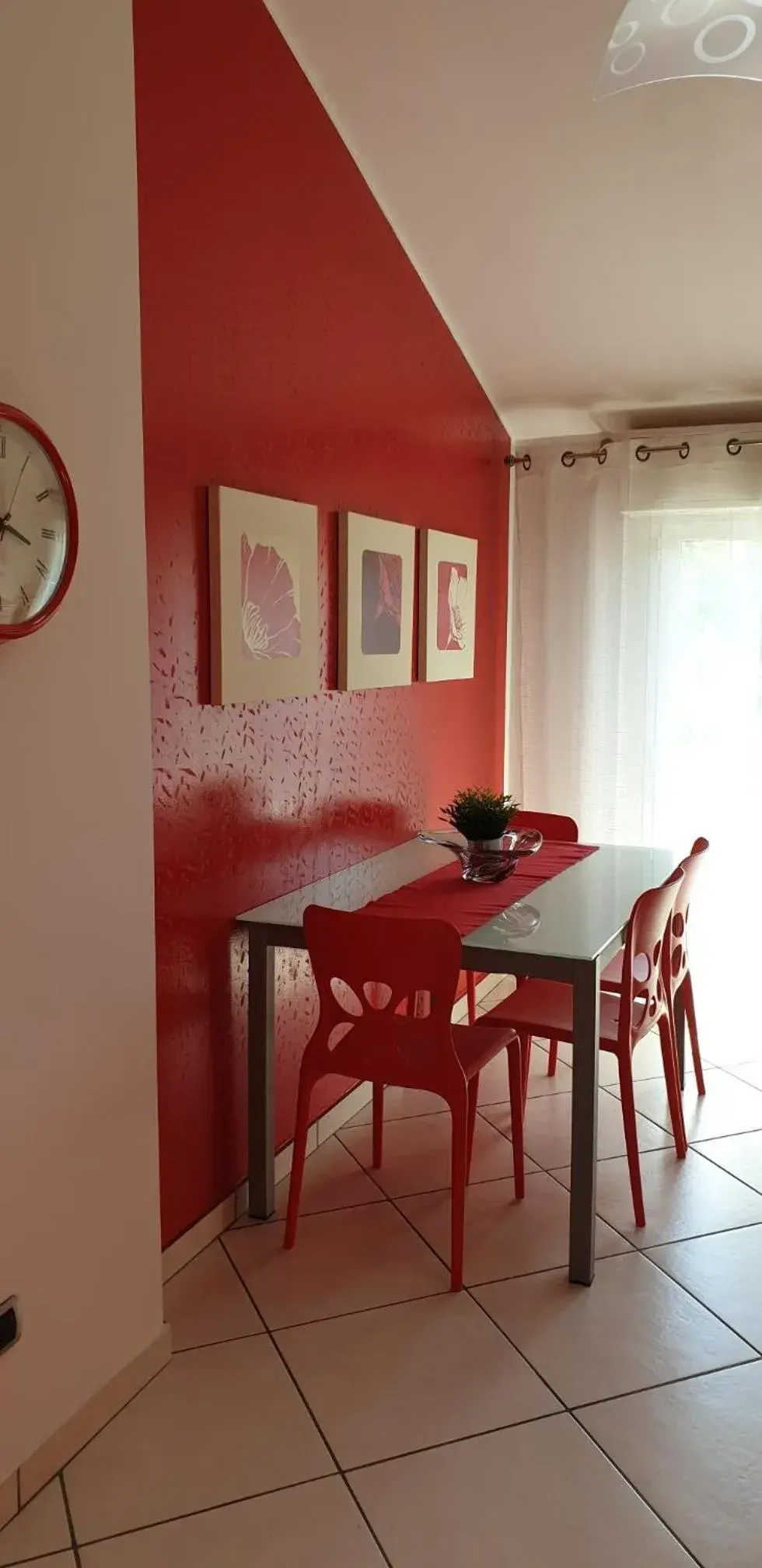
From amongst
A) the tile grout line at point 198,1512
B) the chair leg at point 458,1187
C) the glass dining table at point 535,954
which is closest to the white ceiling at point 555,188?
the glass dining table at point 535,954

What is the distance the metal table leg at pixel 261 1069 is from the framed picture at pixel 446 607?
1.30 metres

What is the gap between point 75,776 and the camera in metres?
1.81

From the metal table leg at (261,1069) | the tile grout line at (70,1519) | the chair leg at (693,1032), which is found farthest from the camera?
the chair leg at (693,1032)

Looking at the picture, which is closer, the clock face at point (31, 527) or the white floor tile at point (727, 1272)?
the clock face at point (31, 527)

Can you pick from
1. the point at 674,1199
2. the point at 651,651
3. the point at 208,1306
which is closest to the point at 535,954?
the point at 674,1199

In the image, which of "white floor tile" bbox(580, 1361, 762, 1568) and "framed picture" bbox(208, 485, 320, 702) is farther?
"framed picture" bbox(208, 485, 320, 702)

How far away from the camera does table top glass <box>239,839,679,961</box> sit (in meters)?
2.44

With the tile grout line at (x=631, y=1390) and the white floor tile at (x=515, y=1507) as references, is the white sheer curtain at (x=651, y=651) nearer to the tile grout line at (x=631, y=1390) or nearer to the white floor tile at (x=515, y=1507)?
the tile grout line at (x=631, y=1390)

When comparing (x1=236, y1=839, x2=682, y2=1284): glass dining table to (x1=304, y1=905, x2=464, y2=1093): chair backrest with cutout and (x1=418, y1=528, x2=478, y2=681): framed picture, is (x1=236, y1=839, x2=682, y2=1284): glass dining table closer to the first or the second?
(x1=304, y1=905, x2=464, y2=1093): chair backrest with cutout

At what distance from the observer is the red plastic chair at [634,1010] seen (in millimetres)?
2562

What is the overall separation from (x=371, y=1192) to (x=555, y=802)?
6.54 feet

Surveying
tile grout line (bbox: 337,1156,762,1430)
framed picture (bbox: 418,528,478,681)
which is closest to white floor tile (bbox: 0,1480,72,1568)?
tile grout line (bbox: 337,1156,762,1430)

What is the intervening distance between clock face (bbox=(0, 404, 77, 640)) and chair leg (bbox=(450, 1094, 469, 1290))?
127 centimetres

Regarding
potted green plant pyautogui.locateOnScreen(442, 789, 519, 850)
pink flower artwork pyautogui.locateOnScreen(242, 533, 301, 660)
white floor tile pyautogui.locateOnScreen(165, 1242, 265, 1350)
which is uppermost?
pink flower artwork pyautogui.locateOnScreen(242, 533, 301, 660)
